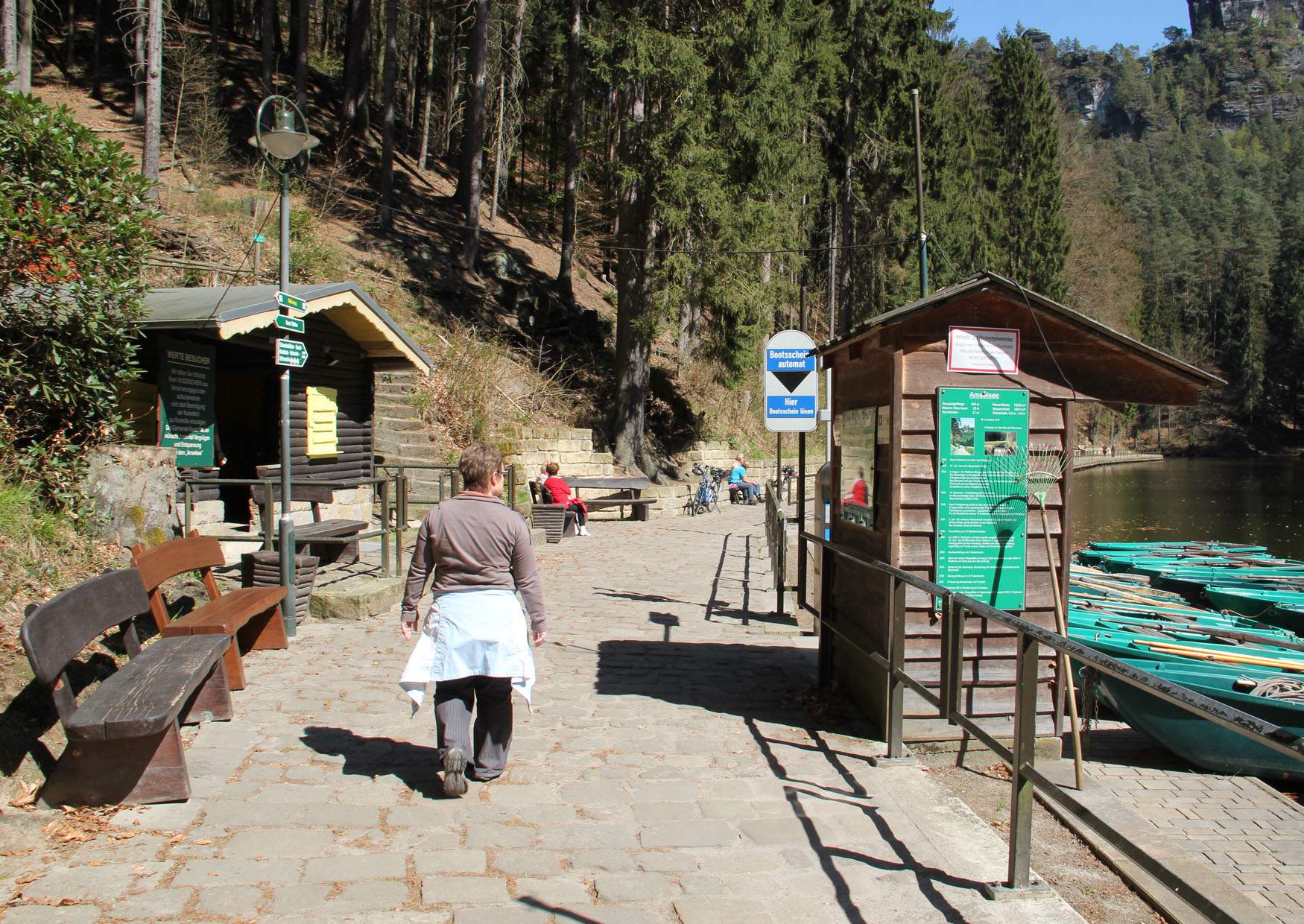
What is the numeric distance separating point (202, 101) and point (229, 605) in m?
25.2

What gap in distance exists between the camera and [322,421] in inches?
529

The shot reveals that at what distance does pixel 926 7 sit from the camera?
37.6 meters

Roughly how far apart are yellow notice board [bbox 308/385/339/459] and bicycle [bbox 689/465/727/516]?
11.0 m

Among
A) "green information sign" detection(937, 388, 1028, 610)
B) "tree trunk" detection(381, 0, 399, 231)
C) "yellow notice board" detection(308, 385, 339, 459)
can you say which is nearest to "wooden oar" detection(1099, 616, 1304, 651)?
"green information sign" detection(937, 388, 1028, 610)

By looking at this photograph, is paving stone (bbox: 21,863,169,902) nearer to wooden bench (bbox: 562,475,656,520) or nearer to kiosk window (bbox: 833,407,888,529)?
kiosk window (bbox: 833,407,888,529)

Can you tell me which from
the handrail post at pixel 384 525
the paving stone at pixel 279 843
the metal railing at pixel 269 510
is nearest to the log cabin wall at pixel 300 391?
the metal railing at pixel 269 510

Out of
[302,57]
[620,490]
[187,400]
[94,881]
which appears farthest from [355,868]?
[302,57]

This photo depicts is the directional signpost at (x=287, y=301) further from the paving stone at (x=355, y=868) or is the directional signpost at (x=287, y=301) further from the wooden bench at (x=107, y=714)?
the paving stone at (x=355, y=868)

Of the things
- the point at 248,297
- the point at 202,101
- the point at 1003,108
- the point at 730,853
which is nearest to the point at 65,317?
the point at 248,297

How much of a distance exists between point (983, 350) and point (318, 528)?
7332 mm

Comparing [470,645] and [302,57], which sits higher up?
[302,57]

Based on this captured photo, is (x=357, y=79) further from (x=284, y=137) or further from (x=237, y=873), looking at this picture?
(x=237, y=873)

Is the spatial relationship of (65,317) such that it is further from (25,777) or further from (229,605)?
(25,777)

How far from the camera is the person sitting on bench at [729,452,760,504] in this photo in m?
27.8
